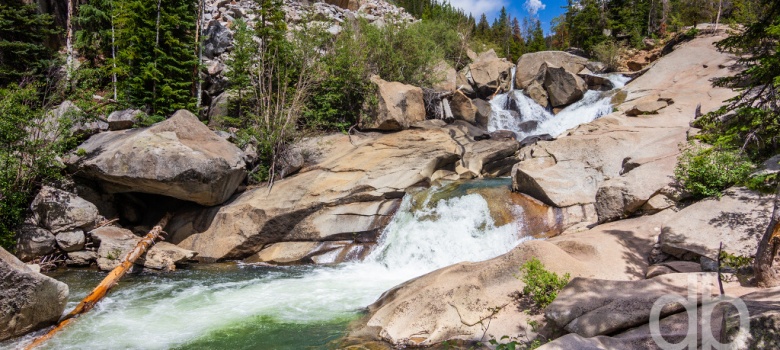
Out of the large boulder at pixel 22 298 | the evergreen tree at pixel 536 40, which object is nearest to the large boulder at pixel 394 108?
the large boulder at pixel 22 298

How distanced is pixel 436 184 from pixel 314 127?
282 inches

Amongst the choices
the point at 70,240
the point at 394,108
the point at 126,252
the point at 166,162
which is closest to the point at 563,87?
the point at 394,108

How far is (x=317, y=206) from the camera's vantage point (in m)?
14.6

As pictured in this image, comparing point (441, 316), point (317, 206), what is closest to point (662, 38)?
point (317, 206)

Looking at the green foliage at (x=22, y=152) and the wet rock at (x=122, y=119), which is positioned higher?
the wet rock at (x=122, y=119)

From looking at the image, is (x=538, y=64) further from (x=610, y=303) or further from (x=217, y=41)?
(x=610, y=303)

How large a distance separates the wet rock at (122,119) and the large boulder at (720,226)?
18699 mm

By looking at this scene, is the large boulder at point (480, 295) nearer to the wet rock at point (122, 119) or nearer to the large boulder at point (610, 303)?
the large boulder at point (610, 303)

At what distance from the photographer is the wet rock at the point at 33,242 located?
41.2 feet

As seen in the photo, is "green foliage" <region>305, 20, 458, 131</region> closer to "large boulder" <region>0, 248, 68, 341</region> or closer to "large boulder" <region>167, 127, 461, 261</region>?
"large boulder" <region>167, 127, 461, 261</region>

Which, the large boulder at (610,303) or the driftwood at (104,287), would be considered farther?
the driftwood at (104,287)

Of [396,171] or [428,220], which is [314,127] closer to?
[396,171]

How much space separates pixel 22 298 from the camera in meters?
7.57

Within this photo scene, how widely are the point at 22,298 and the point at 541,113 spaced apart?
2603 centimetres
